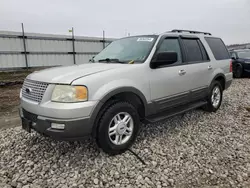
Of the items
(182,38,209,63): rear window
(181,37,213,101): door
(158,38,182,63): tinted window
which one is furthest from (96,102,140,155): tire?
(182,38,209,63): rear window

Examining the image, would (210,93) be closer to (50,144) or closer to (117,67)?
(117,67)

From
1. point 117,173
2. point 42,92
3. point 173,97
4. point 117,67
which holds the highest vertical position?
point 117,67

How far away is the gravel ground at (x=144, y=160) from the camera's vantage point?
255 centimetres

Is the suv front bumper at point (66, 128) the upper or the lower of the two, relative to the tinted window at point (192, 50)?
lower

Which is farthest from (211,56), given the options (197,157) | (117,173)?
(117,173)

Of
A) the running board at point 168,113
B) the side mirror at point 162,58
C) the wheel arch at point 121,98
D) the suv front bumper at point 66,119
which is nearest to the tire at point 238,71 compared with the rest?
the running board at point 168,113

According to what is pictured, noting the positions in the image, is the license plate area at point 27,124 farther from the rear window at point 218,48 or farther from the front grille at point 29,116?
the rear window at point 218,48

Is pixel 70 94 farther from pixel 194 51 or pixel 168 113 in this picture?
pixel 194 51

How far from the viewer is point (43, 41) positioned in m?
12.2

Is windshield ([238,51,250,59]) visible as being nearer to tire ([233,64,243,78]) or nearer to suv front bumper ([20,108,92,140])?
tire ([233,64,243,78])

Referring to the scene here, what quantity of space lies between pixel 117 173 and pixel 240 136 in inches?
96.8

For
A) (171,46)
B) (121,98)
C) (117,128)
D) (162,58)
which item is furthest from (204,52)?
(117,128)

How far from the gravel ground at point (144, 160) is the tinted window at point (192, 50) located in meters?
1.45

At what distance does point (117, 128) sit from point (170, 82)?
133 centimetres
